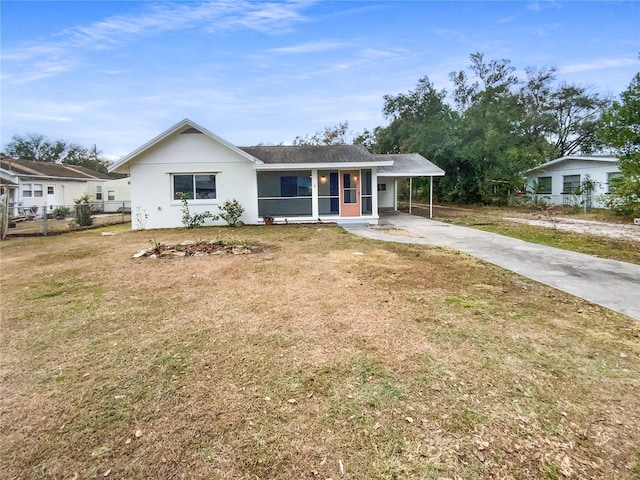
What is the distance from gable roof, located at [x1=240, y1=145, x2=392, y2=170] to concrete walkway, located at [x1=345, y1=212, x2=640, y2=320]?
404 cm

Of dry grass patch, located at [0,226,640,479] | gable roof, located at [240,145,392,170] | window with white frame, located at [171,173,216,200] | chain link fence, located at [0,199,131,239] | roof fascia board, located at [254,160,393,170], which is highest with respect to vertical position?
gable roof, located at [240,145,392,170]

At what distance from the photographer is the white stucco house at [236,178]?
14516 millimetres

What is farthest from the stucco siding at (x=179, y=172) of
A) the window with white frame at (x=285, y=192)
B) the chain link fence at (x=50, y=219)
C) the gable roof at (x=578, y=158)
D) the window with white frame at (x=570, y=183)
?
the window with white frame at (x=570, y=183)

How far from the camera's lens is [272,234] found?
12.5 m

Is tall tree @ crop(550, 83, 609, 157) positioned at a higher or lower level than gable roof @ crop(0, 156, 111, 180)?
higher

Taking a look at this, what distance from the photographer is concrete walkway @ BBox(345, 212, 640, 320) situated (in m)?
5.30

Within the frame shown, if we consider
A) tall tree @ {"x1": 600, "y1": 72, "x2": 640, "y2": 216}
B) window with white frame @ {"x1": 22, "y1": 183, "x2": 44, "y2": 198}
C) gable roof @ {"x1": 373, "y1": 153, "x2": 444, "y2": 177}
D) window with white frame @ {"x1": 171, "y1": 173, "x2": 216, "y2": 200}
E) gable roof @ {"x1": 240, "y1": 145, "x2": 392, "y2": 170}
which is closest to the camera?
tall tree @ {"x1": 600, "y1": 72, "x2": 640, "y2": 216}

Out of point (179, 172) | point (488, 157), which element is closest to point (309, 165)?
point (179, 172)

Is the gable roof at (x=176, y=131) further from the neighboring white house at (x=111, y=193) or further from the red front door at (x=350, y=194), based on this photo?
the neighboring white house at (x=111, y=193)

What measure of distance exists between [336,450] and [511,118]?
101 feet

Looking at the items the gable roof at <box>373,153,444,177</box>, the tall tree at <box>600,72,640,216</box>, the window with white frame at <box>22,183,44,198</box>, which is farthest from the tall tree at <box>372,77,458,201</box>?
the window with white frame at <box>22,183,44,198</box>

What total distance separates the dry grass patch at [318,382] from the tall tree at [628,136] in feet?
25.3

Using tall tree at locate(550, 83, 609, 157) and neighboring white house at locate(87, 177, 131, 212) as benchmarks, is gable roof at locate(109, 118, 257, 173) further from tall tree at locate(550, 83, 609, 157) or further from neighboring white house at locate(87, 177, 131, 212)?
tall tree at locate(550, 83, 609, 157)

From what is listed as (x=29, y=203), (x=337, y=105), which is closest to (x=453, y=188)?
(x=337, y=105)
